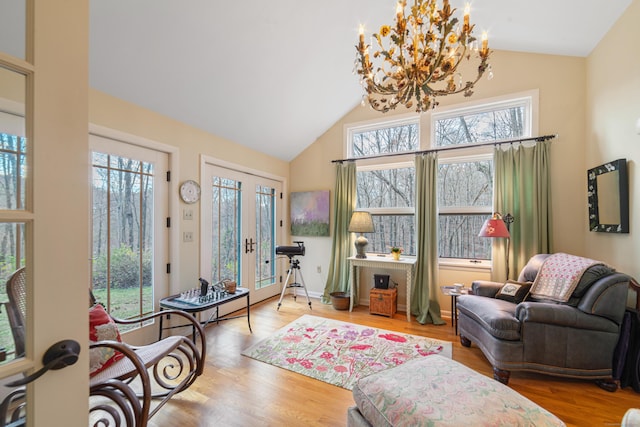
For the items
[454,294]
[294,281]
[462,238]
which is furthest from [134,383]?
[462,238]

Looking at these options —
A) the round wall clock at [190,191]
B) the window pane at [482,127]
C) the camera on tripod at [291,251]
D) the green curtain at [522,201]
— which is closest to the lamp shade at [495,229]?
the green curtain at [522,201]

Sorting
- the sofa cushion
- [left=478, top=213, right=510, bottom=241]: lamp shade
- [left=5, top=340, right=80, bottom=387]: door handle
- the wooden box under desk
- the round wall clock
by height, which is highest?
the round wall clock

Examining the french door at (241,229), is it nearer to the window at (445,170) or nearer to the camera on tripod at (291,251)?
the camera on tripod at (291,251)

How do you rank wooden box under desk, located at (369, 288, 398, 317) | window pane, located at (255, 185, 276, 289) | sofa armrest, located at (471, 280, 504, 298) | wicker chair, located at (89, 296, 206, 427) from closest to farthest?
wicker chair, located at (89, 296, 206, 427) → sofa armrest, located at (471, 280, 504, 298) → wooden box under desk, located at (369, 288, 398, 317) → window pane, located at (255, 185, 276, 289)

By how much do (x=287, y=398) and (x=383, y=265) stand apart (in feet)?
7.18

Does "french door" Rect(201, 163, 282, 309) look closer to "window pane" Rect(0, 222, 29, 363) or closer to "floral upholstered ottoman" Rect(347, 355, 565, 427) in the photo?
"floral upholstered ottoman" Rect(347, 355, 565, 427)

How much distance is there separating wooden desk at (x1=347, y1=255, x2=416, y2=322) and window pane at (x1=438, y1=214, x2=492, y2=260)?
0.51 metres

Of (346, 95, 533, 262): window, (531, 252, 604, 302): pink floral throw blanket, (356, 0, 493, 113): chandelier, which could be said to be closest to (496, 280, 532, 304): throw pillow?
(531, 252, 604, 302): pink floral throw blanket

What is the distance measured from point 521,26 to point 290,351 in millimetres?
4209

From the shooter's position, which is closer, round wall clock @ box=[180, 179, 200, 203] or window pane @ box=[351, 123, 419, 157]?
round wall clock @ box=[180, 179, 200, 203]

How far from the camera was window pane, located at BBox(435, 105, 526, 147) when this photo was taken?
3.51m

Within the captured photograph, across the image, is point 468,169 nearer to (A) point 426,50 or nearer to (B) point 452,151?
(B) point 452,151

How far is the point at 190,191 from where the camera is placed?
312cm

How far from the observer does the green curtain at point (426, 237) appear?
3641 mm
